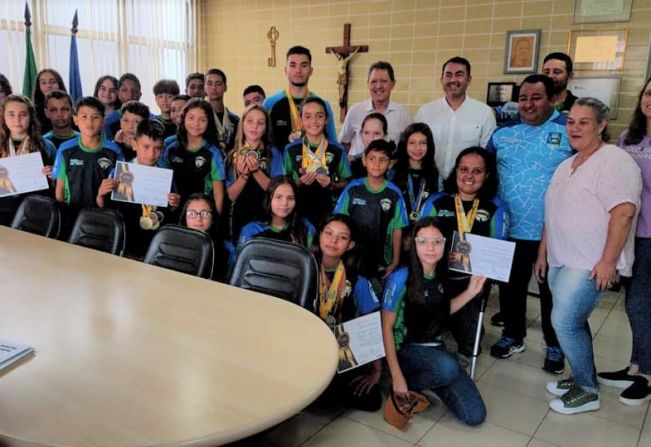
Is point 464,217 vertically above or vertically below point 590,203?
below

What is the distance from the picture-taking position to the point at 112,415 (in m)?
1.23

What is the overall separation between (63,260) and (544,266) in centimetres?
248

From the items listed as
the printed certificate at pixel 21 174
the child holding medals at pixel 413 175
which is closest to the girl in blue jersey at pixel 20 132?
the printed certificate at pixel 21 174

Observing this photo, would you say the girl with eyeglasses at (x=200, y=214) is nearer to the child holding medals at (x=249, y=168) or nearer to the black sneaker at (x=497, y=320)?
the child holding medals at (x=249, y=168)

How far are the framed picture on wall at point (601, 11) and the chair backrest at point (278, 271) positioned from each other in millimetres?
3903

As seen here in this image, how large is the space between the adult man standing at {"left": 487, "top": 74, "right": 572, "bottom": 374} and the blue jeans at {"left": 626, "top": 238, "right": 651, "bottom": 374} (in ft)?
1.41

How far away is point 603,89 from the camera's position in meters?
4.66

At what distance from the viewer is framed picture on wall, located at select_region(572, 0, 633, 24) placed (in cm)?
452

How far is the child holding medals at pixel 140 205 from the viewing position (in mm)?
3157

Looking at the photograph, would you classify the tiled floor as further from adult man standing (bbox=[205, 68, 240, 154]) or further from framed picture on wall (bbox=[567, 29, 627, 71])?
framed picture on wall (bbox=[567, 29, 627, 71])

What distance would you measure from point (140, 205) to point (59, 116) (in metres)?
1.02

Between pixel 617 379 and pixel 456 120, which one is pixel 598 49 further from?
pixel 617 379

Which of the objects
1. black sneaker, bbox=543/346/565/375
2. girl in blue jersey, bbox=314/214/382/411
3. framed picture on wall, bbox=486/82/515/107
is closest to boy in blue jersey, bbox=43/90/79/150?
girl in blue jersey, bbox=314/214/382/411

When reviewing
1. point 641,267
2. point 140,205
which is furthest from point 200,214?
point 641,267
